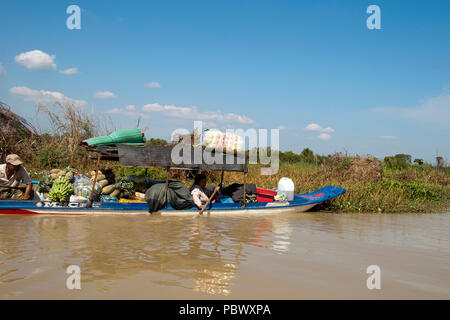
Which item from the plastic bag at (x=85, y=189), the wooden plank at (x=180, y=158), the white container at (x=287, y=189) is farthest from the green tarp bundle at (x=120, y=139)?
the white container at (x=287, y=189)

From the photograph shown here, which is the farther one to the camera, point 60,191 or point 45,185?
point 45,185

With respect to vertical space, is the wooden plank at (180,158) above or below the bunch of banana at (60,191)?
above

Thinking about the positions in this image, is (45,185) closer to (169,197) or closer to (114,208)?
(114,208)

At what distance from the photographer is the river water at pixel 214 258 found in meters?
3.17

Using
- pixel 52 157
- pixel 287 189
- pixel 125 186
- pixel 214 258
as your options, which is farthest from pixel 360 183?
pixel 52 157

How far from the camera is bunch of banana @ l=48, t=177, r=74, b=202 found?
21.2ft

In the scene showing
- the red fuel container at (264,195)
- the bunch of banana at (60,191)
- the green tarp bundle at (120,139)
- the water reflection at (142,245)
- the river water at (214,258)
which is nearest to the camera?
the river water at (214,258)

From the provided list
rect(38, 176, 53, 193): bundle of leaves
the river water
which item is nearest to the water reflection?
the river water

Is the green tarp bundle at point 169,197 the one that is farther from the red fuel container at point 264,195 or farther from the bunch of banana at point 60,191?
the red fuel container at point 264,195

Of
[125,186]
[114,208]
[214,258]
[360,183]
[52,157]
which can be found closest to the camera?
[214,258]

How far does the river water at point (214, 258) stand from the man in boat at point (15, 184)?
1.70ft

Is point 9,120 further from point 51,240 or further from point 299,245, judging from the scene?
point 299,245

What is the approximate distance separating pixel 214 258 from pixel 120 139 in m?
3.74

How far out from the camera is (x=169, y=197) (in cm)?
684
